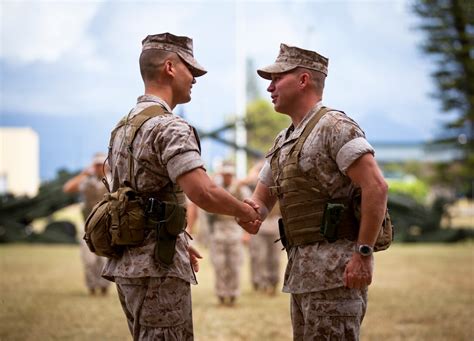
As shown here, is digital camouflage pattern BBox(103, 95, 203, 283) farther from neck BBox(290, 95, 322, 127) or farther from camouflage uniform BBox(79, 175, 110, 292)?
camouflage uniform BBox(79, 175, 110, 292)

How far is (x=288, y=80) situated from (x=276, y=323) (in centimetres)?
549

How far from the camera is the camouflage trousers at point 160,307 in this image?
4598 millimetres

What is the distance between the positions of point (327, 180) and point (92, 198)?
329 inches

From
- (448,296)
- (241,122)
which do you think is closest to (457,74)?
(241,122)

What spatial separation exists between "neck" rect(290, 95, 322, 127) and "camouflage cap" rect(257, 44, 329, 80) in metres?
0.16

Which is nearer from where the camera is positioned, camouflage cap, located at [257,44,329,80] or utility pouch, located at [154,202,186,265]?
utility pouch, located at [154,202,186,265]

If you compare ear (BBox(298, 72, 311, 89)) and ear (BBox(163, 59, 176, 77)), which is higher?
ear (BBox(163, 59, 176, 77))

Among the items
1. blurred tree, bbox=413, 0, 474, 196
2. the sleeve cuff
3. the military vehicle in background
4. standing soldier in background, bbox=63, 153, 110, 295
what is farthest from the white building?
the sleeve cuff

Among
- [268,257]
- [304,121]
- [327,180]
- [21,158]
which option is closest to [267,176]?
[304,121]

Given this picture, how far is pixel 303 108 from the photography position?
4.96 meters

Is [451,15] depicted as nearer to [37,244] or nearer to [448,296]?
[37,244]

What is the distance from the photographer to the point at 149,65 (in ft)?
15.9

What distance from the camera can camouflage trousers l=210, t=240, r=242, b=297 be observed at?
1208 centimetres

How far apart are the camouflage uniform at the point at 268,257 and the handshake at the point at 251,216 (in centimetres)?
829
